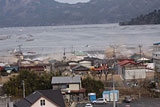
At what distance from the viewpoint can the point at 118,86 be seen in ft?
17.4

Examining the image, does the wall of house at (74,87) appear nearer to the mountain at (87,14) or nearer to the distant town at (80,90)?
the distant town at (80,90)

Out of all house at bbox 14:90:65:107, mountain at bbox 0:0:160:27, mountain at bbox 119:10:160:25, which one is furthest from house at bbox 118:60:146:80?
mountain at bbox 0:0:160:27

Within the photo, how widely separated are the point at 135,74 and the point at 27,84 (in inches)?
77.3

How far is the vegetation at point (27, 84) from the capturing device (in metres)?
4.83

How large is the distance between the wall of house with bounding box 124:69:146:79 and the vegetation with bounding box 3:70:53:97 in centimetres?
150

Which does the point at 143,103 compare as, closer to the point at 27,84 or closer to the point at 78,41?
the point at 27,84

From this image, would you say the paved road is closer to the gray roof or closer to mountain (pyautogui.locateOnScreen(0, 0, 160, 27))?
the gray roof

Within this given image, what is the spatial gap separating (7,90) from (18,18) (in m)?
88.9

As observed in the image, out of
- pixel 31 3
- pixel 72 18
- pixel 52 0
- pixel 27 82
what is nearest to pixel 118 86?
pixel 27 82

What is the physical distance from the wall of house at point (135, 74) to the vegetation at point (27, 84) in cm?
150

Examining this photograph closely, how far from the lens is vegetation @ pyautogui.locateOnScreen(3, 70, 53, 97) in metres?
4.83

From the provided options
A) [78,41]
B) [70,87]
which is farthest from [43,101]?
[78,41]

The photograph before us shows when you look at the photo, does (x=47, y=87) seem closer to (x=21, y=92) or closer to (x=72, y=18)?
(x=21, y=92)

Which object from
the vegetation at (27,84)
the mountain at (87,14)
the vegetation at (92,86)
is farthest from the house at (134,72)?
the mountain at (87,14)
